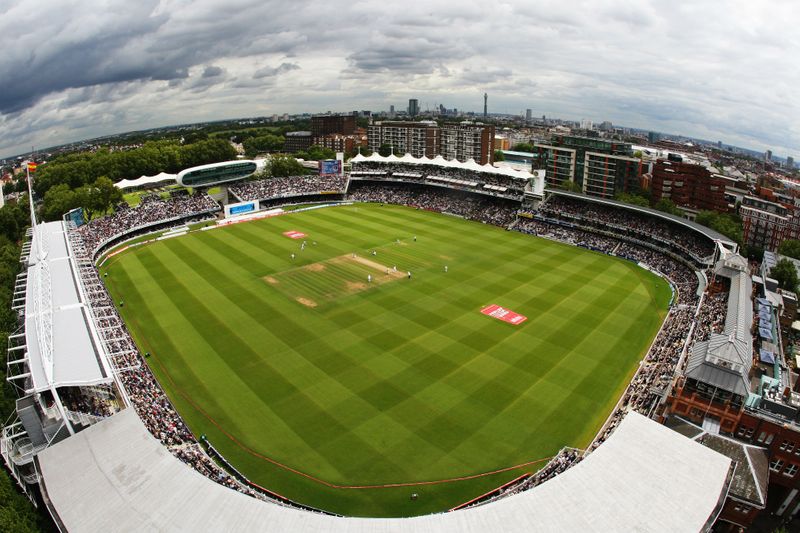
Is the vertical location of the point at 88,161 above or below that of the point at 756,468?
above

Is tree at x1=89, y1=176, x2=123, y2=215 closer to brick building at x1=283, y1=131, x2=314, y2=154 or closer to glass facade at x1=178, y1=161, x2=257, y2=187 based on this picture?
glass facade at x1=178, y1=161, x2=257, y2=187

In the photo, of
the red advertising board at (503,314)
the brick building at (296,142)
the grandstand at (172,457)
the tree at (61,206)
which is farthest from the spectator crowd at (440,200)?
the brick building at (296,142)

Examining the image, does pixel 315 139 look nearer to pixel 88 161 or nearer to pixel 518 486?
pixel 88 161

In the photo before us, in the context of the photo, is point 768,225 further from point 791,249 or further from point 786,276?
point 786,276

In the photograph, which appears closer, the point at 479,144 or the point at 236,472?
the point at 236,472

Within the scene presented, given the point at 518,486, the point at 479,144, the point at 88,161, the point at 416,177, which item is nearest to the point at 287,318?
the point at 518,486

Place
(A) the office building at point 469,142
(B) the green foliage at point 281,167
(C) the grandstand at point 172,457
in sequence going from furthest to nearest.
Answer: (A) the office building at point 469,142, (B) the green foliage at point 281,167, (C) the grandstand at point 172,457

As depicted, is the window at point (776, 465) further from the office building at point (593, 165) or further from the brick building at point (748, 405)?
the office building at point (593, 165)

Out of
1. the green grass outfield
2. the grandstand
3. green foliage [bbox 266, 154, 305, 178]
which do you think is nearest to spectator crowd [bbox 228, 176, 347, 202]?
green foliage [bbox 266, 154, 305, 178]
